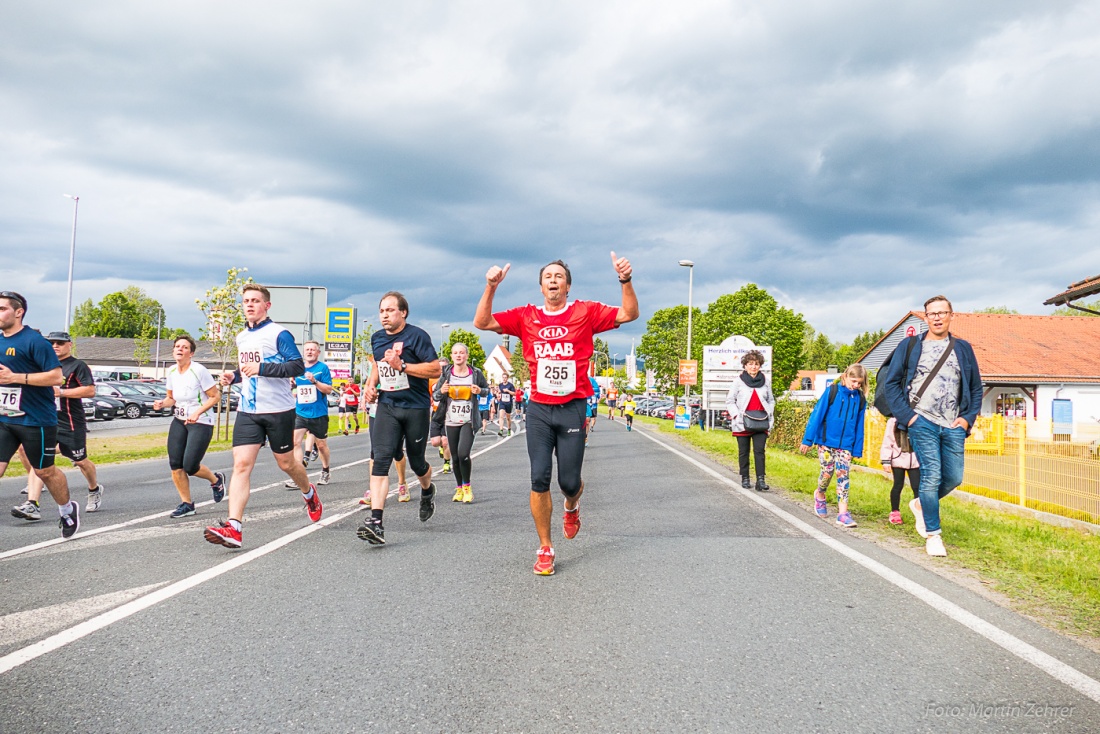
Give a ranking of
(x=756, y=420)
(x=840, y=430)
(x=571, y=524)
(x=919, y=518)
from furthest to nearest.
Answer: (x=756, y=420)
(x=840, y=430)
(x=919, y=518)
(x=571, y=524)

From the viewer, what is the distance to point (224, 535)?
17.4 ft

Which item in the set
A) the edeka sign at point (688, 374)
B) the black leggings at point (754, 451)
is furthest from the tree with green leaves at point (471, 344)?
the black leggings at point (754, 451)

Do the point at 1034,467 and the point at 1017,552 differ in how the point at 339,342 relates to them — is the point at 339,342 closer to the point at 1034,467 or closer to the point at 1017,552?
the point at 1034,467

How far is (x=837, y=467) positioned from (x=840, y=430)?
0.37m

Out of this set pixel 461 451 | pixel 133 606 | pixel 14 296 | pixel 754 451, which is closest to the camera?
pixel 133 606

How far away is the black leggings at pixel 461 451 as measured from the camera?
328 inches

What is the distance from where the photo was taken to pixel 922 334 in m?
6.09

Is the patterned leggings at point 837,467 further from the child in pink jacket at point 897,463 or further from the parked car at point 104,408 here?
the parked car at point 104,408

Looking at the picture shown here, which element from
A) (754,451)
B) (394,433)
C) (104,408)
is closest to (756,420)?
(754,451)

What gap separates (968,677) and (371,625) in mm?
2702

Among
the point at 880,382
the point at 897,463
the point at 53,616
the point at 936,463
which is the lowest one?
the point at 53,616

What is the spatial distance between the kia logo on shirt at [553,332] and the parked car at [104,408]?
32.2m

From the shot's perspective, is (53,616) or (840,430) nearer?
(53,616)

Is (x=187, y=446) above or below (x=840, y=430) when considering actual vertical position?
below
